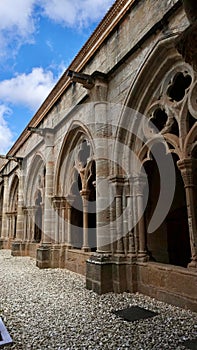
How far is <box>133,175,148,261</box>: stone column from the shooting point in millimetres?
3870

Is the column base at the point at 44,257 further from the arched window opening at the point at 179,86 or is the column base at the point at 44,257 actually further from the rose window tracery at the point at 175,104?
the arched window opening at the point at 179,86

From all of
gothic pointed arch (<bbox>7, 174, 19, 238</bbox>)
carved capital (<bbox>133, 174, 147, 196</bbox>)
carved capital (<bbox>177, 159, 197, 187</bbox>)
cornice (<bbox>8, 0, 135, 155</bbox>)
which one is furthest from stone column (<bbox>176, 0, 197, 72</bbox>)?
gothic pointed arch (<bbox>7, 174, 19, 238</bbox>)

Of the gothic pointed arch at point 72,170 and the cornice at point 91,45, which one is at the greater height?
the cornice at point 91,45

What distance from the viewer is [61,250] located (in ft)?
21.0

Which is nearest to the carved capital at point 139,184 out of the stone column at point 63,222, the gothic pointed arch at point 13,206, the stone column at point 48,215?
the stone column at point 63,222

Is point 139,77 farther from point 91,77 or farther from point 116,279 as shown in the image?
point 116,279

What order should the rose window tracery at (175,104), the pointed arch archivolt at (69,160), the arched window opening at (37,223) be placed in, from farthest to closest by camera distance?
1. the arched window opening at (37,223)
2. the pointed arch archivolt at (69,160)
3. the rose window tracery at (175,104)

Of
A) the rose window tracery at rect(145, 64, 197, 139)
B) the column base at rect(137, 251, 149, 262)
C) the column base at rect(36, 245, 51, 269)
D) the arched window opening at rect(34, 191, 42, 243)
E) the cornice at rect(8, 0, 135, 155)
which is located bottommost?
the column base at rect(36, 245, 51, 269)

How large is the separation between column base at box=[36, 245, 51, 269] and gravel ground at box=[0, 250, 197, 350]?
6.72ft

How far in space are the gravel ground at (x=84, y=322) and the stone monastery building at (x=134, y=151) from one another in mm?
361

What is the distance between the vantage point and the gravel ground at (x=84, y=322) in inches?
83.7

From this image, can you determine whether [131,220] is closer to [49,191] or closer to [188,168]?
[188,168]

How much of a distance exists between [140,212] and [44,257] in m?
3.45

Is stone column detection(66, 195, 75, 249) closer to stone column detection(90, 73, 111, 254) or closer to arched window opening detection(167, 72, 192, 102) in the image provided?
stone column detection(90, 73, 111, 254)
